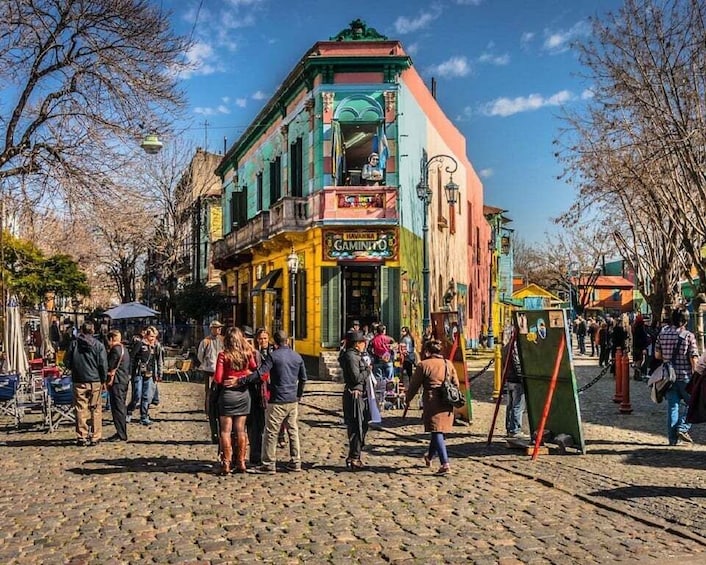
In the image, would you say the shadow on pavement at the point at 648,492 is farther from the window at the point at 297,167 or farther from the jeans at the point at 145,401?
the window at the point at 297,167

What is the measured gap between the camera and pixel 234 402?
8.85m

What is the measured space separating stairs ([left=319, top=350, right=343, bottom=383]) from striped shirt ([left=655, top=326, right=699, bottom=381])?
1166 centimetres

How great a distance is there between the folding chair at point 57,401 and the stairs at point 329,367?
943 cm

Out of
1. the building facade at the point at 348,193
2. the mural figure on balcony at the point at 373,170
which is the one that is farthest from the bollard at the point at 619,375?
the mural figure on balcony at the point at 373,170

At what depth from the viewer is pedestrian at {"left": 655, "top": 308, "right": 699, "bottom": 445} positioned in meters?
10.5

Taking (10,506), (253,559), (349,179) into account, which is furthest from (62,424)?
(349,179)

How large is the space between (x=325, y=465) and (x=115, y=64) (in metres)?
8.60

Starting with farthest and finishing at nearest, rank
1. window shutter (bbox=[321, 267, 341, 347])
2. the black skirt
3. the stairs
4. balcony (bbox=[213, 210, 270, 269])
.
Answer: balcony (bbox=[213, 210, 270, 269])
window shutter (bbox=[321, 267, 341, 347])
the stairs
the black skirt

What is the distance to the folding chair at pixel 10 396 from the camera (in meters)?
12.5

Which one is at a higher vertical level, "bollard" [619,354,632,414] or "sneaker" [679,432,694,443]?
"bollard" [619,354,632,414]

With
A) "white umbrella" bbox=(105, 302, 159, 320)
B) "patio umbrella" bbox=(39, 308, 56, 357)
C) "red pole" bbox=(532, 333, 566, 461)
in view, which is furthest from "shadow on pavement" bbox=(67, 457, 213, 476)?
"white umbrella" bbox=(105, 302, 159, 320)

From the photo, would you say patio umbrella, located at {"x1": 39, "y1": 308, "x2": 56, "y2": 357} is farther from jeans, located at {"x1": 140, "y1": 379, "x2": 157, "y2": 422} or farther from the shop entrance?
jeans, located at {"x1": 140, "y1": 379, "x2": 157, "y2": 422}

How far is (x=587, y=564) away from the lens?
573 cm

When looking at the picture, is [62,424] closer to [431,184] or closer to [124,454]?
[124,454]
